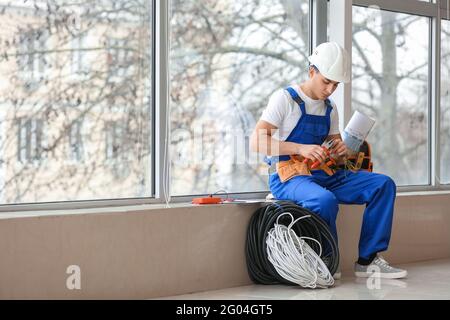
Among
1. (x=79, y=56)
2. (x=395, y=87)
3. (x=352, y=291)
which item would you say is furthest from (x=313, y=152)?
(x=395, y=87)

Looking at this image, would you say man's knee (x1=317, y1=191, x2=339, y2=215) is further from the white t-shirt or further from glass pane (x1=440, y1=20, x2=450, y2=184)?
glass pane (x1=440, y1=20, x2=450, y2=184)

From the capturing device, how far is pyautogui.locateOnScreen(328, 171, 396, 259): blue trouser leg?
4.67 meters

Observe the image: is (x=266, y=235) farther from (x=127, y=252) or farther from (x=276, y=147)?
(x=127, y=252)

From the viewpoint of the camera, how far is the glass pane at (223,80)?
4660mm

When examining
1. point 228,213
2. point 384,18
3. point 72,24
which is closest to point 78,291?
point 228,213

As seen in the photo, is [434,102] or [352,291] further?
[434,102]

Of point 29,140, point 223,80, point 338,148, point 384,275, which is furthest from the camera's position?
point 223,80

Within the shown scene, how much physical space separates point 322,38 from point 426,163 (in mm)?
1474

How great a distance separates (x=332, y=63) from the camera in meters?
4.55

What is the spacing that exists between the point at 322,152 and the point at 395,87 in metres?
1.82

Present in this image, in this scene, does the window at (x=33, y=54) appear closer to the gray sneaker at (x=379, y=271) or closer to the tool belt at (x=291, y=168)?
the tool belt at (x=291, y=168)

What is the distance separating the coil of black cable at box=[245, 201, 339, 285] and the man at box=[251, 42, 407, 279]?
0.07 m

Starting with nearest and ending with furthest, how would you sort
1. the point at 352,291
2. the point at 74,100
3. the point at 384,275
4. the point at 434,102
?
1. the point at 74,100
2. the point at 352,291
3. the point at 384,275
4. the point at 434,102

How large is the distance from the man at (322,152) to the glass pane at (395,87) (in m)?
1.13
